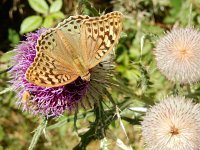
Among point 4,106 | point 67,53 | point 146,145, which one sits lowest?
point 4,106

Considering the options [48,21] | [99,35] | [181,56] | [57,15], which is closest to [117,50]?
[57,15]

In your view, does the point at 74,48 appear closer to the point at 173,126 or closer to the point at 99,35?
the point at 99,35

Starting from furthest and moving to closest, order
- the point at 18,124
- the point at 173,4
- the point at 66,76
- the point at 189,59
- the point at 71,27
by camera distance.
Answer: the point at 18,124, the point at 173,4, the point at 189,59, the point at 71,27, the point at 66,76

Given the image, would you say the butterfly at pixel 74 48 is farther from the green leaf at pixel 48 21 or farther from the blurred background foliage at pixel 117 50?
the blurred background foliage at pixel 117 50

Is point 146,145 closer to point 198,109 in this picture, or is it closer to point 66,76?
point 198,109

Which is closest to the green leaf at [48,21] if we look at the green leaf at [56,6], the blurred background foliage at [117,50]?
the blurred background foliage at [117,50]

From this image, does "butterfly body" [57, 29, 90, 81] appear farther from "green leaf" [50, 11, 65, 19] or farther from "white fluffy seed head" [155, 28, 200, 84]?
"green leaf" [50, 11, 65, 19]

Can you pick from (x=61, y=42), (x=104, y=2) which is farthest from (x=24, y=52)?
(x=104, y=2)

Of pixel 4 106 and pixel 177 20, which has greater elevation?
pixel 177 20

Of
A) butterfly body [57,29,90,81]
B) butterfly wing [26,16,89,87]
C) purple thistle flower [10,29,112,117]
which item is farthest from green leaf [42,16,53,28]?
butterfly body [57,29,90,81]
